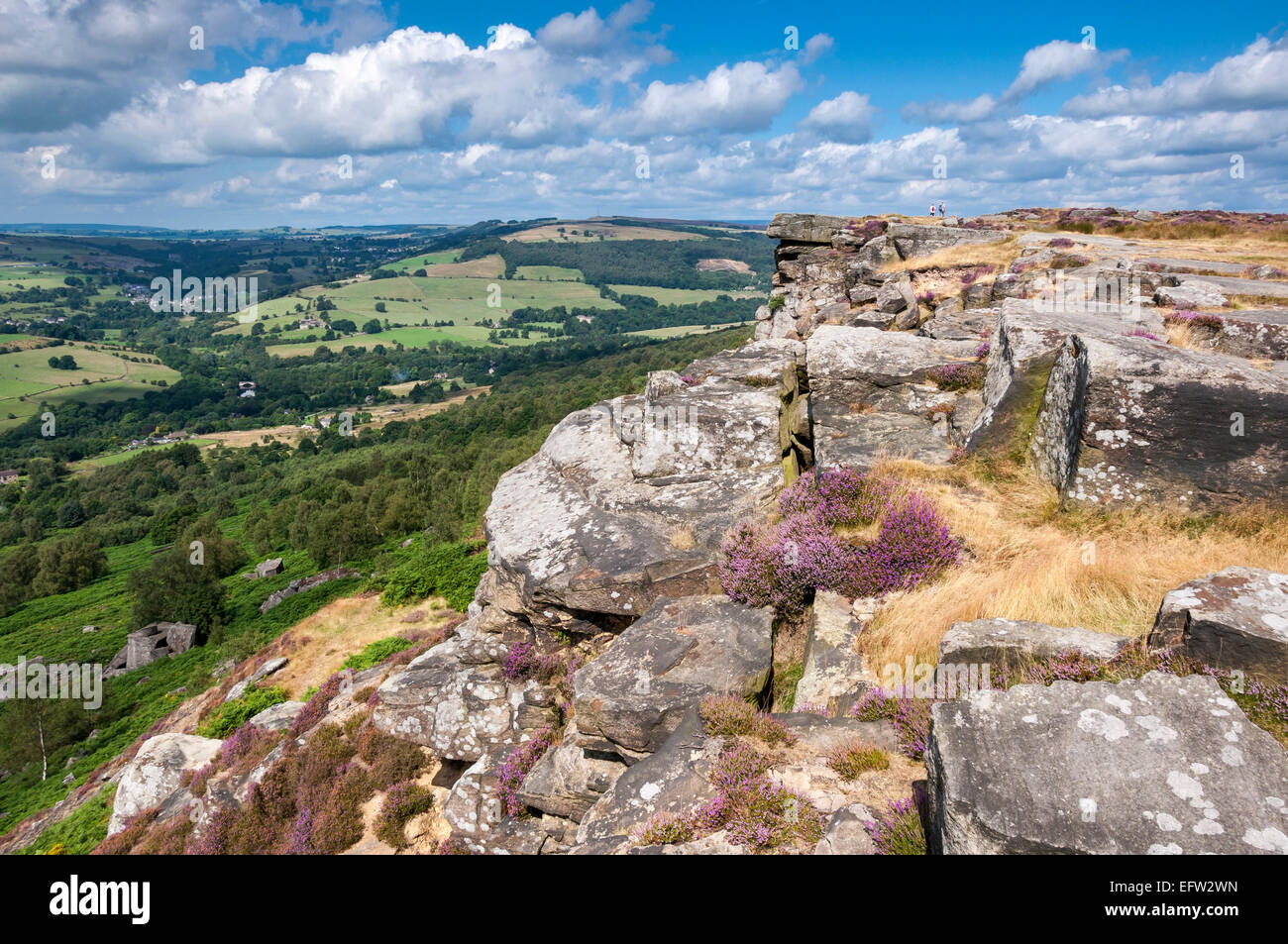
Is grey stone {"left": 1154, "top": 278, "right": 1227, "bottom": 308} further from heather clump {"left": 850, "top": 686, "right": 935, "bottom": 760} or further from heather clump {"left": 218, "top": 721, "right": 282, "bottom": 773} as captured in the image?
heather clump {"left": 218, "top": 721, "right": 282, "bottom": 773}

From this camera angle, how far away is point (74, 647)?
206 feet

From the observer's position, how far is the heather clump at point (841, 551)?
321 inches

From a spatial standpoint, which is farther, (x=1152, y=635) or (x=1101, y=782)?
(x=1152, y=635)

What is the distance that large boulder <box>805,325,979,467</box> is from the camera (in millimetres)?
10664

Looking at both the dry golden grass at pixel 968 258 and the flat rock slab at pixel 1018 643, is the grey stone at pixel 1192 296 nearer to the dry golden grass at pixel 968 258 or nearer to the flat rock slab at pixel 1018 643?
the dry golden grass at pixel 968 258

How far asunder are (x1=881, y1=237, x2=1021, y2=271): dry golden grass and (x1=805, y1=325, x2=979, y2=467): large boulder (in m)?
15.5

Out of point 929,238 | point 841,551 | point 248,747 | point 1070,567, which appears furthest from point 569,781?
point 929,238

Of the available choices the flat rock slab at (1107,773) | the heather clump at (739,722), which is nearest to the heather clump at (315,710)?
the heather clump at (739,722)

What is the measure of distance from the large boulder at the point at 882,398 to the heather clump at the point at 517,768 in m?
6.63

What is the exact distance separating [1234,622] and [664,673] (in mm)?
5268
